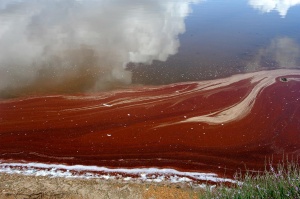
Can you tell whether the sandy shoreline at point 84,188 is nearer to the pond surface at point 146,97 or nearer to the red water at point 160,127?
the pond surface at point 146,97

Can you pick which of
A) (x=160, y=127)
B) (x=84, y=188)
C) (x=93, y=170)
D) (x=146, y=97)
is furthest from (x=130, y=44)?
(x=84, y=188)

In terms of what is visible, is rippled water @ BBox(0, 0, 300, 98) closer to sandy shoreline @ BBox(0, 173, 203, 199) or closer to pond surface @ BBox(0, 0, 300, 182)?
pond surface @ BBox(0, 0, 300, 182)

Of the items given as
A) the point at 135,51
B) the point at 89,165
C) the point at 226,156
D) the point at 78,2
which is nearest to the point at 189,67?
the point at 135,51

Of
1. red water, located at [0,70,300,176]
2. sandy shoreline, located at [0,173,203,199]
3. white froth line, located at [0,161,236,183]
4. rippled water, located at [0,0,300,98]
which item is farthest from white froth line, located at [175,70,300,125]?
sandy shoreline, located at [0,173,203,199]

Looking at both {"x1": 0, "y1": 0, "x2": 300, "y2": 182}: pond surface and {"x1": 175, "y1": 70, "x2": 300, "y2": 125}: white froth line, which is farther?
{"x1": 175, "y1": 70, "x2": 300, "y2": 125}: white froth line

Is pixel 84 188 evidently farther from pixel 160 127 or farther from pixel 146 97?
pixel 146 97

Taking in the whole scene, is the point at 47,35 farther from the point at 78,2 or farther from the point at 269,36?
the point at 269,36
